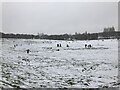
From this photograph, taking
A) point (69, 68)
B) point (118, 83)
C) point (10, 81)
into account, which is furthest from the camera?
point (69, 68)

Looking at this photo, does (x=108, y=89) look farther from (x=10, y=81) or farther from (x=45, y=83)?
(x=10, y=81)

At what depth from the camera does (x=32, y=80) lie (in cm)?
1115

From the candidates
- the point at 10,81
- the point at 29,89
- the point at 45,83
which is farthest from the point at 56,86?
the point at 10,81

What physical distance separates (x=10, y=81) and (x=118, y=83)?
6.24 m

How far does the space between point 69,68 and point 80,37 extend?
236 ft

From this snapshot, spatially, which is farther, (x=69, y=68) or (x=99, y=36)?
(x=99, y=36)

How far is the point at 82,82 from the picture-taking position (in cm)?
1124

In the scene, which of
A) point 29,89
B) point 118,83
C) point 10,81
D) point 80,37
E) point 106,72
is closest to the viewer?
point 29,89

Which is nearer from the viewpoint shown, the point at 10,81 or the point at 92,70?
the point at 10,81

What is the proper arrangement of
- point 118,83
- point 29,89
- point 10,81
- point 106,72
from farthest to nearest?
point 106,72 < point 118,83 < point 10,81 < point 29,89

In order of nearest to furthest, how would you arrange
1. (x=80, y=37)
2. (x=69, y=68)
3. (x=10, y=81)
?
(x=10, y=81)
(x=69, y=68)
(x=80, y=37)

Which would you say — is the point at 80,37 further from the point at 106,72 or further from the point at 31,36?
Result: the point at 106,72

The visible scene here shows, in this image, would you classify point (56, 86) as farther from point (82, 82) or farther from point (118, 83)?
point (118, 83)

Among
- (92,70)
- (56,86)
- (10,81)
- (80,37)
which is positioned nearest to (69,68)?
(92,70)
